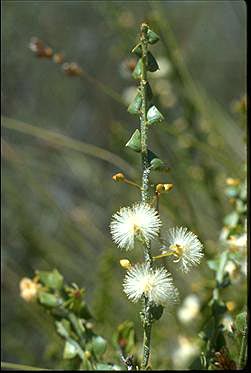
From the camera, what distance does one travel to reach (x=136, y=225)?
1.69ft

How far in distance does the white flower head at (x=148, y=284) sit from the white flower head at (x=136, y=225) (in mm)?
21

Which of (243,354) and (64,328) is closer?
(243,354)

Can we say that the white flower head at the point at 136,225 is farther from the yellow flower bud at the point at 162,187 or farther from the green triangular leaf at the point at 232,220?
the green triangular leaf at the point at 232,220

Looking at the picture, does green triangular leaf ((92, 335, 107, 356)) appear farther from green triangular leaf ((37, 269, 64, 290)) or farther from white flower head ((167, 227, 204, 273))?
white flower head ((167, 227, 204, 273))

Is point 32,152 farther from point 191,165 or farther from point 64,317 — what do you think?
point 64,317

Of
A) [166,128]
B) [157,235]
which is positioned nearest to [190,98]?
[166,128]

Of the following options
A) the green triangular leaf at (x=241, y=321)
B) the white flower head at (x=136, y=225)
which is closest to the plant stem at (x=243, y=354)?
the green triangular leaf at (x=241, y=321)

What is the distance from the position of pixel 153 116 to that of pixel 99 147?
1644mm

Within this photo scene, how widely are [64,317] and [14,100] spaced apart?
1320 millimetres

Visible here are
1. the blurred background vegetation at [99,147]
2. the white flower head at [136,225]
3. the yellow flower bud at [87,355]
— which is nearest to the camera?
the white flower head at [136,225]

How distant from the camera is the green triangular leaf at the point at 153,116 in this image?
20.6 inches

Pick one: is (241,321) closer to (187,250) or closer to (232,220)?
(187,250)

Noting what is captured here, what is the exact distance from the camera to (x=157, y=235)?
1.67 ft

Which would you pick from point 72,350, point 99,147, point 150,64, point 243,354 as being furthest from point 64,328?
point 99,147
